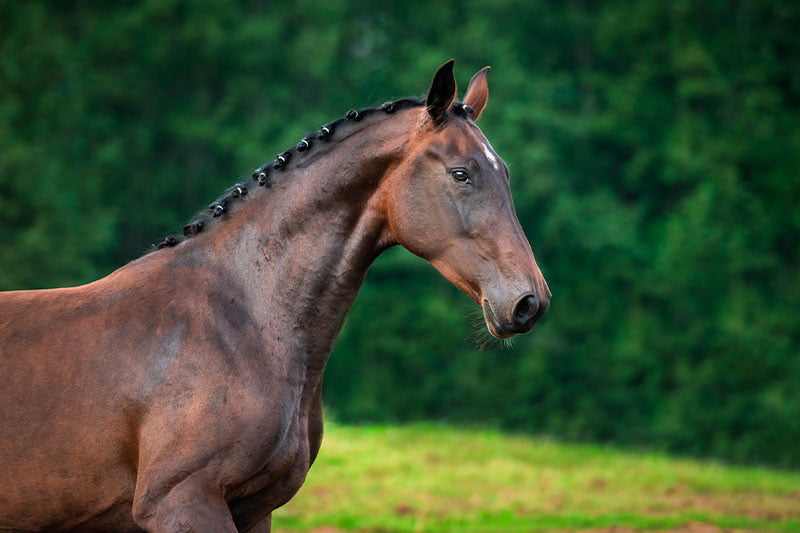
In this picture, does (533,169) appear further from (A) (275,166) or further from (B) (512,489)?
(A) (275,166)

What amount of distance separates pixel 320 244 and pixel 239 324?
459 millimetres

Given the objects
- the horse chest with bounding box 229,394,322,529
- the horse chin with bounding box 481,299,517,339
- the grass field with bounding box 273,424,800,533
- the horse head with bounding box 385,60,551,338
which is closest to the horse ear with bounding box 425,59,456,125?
the horse head with bounding box 385,60,551,338

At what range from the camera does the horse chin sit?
3.35 metres

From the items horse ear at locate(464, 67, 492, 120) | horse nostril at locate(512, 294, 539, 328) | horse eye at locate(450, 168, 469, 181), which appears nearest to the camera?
horse nostril at locate(512, 294, 539, 328)

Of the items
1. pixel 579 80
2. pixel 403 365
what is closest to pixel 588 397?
pixel 403 365

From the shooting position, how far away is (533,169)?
21.3m

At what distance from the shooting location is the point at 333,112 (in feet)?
74.1

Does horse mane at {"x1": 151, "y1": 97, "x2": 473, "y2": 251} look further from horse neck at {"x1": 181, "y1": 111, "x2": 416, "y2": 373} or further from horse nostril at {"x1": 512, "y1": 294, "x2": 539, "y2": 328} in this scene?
horse nostril at {"x1": 512, "y1": 294, "x2": 539, "y2": 328}

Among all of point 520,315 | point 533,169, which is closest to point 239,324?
point 520,315

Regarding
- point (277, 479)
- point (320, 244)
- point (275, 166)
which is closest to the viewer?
point (277, 479)

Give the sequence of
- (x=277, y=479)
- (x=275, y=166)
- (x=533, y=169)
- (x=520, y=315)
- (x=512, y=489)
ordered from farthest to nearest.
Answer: (x=533, y=169) → (x=512, y=489) → (x=275, y=166) → (x=277, y=479) → (x=520, y=315)

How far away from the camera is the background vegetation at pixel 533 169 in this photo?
18766mm

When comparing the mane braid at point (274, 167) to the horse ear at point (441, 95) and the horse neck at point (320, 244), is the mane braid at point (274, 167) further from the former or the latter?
the horse ear at point (441, 95)

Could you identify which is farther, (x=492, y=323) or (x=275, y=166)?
(x=275, y=166)
